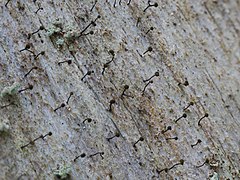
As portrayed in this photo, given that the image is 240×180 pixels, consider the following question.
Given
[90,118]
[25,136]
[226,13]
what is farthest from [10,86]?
[226,13]

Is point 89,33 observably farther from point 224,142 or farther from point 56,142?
point 224,142

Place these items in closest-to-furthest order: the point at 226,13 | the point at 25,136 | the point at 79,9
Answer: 1. the point at 25,136
2. the point at 79,9
3. the point at 226,13

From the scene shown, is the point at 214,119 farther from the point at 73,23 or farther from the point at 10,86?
the point at 10,86

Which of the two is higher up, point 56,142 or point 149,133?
point 56,142

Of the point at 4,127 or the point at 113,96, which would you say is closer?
the point at 4,127

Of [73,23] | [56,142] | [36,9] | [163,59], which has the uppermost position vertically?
[36,9]

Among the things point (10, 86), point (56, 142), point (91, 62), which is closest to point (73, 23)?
point (91, 62)

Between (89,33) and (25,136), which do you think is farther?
(89,33)

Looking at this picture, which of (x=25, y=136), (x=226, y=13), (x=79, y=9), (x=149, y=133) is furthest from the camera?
(x=226, y=13)
